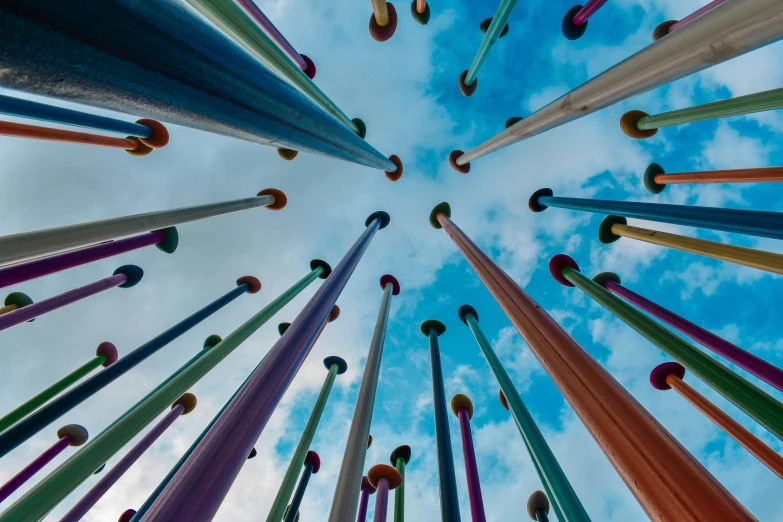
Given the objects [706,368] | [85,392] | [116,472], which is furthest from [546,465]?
[116,472]

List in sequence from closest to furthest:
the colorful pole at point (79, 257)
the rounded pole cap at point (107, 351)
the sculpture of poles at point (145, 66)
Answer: the sculpture of poles at point (145, 66) < the colorful pole at point (79, 257) < the rounded pole cap at point (107, 351)

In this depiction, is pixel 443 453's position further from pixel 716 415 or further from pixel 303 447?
pixel 716 415

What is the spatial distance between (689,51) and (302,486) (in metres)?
6.43

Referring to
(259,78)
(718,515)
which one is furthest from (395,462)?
(259,78)

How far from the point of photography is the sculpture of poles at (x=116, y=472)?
5.02 metres

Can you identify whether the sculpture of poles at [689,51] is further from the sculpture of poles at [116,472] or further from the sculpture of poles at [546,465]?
the sculpture of poles at [116,472]

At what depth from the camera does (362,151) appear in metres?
4.03

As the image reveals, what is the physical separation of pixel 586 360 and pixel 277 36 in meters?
6.81

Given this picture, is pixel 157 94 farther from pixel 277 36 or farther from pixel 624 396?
pixel 277 36

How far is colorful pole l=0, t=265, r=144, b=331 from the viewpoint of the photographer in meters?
4.90

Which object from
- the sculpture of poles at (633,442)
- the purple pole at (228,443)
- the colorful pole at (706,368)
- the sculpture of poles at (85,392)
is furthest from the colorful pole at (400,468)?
the sculpture of poles at (633,442)

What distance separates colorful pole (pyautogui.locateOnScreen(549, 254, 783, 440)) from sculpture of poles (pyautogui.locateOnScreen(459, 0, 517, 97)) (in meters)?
4.66

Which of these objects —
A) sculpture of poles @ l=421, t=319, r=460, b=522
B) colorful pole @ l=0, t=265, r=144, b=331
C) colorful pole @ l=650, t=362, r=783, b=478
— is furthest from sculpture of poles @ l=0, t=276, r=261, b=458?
colorful pole @ l=650, t=362, r=783, b=478

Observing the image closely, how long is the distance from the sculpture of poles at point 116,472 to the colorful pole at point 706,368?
6.19 meters
